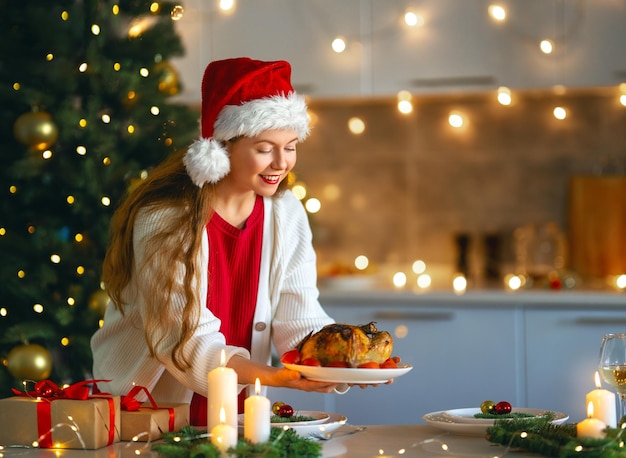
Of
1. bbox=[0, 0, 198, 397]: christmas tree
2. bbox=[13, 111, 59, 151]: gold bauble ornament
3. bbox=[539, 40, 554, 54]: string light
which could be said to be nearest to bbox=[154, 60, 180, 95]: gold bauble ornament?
bbox=[0, 0, 198, 397]: christmas tree

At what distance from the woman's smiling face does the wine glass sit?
78 cm

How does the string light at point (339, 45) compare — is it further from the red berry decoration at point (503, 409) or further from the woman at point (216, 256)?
the red berry decoration at point (503, 409)

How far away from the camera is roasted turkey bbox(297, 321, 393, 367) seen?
5.40 feet

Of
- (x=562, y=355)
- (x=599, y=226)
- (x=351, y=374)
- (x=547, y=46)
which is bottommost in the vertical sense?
(x=562, y=355)

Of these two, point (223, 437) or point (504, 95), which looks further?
point (504, 95)

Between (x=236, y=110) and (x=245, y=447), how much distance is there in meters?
0.84

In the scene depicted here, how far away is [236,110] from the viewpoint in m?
1.99

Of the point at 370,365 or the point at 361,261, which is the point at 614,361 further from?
the point at 361,261

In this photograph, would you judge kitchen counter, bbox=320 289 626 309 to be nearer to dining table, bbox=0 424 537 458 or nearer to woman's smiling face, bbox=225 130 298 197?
woman's smiling face, bbox=225 130 298 197

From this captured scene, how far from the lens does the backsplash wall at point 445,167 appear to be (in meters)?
3.65

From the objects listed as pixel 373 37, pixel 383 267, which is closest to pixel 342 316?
pixel 383 267

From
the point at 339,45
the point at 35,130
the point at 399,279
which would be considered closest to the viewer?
the point at 35,130

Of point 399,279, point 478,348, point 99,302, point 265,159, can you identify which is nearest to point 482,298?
point 478,348

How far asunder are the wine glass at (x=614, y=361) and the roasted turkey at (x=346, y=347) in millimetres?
382
